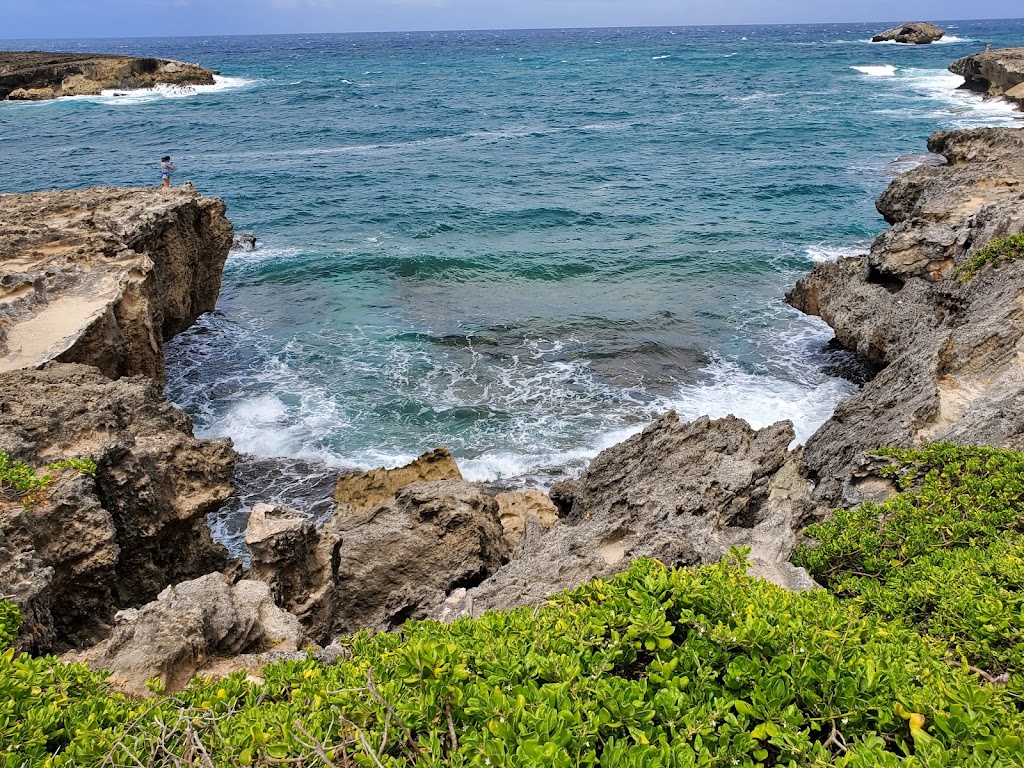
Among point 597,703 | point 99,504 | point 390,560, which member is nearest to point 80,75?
point 99,504

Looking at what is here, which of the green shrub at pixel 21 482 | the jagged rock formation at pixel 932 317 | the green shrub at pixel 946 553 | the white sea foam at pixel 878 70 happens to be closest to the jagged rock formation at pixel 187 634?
the green shrub at pixel 21 482

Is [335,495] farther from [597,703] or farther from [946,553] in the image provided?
[597,703]

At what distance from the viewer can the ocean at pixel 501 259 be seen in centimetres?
1695

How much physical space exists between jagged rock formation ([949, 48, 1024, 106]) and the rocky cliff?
5857 centimetres

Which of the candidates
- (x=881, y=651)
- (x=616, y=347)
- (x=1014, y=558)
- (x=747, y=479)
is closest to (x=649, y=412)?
(x=616, y=347)

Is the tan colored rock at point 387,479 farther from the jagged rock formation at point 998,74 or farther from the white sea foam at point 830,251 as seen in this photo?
the jagged rock formation at point 998,74

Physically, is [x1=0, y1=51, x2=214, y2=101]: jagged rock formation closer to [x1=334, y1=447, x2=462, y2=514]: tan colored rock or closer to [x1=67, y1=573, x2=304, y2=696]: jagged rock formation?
[x1=334, y1=447, x2=462, y2=514]: tan colored rock

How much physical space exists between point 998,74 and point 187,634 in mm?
70851

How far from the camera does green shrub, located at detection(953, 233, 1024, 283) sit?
1366cm

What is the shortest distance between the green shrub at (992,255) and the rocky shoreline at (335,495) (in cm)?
28

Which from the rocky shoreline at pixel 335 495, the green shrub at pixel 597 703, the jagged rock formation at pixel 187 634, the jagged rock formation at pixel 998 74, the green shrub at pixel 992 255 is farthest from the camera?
the jagged rock formation at pixel 998 74

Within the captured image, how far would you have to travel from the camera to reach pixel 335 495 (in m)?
13.7

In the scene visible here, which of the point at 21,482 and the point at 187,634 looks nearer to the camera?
the point at 187,634

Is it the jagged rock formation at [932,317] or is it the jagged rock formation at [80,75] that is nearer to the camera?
the jagged rock formation at [932,317]
